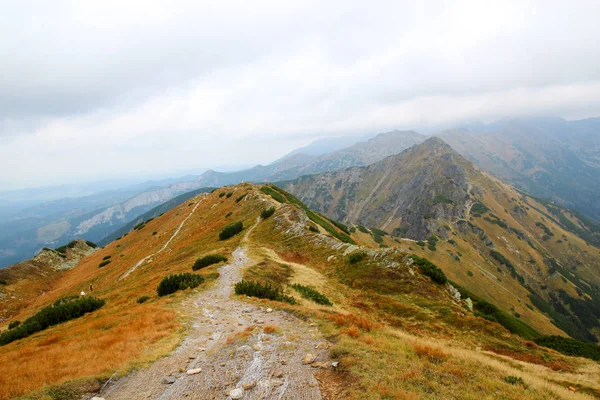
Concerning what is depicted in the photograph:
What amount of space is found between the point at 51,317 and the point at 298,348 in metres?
21.3

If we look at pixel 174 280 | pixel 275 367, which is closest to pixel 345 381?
pixel 275 367

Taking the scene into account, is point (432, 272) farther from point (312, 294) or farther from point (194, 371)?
point (194, 371)

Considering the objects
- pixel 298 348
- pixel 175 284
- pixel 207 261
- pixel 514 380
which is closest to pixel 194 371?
pixel 298 348

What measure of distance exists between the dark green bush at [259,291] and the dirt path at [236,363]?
2991mm

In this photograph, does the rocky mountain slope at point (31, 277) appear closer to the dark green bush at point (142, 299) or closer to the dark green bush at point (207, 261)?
the dark green bush at point (207, 261)

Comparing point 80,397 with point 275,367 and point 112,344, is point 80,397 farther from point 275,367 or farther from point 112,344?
point 275,367

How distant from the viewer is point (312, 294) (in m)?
21.1

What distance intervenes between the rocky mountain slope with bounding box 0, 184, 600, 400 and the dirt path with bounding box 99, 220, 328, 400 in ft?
0.18

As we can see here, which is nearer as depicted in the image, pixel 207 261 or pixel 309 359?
pixel 309 359

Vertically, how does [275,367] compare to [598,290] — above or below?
above

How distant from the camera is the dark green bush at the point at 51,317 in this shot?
1966cm

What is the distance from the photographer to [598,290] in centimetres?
19950

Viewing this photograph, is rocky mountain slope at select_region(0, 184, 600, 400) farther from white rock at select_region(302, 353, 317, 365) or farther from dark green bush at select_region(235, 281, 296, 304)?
dark green bush at select_region(235, 281, 296, 304)

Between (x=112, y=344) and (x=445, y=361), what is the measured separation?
1435 cm
